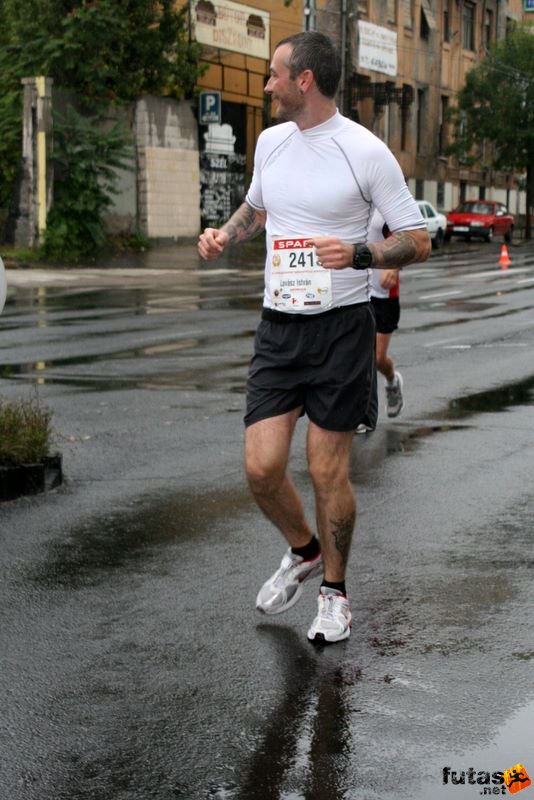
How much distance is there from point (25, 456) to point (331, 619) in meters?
2.81

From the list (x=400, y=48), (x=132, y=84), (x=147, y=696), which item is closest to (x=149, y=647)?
(x=147, y=696)

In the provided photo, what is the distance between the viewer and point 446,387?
39.6ft

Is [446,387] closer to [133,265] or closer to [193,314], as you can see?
[193,314]

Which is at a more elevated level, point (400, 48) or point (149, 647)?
point (400, 48)

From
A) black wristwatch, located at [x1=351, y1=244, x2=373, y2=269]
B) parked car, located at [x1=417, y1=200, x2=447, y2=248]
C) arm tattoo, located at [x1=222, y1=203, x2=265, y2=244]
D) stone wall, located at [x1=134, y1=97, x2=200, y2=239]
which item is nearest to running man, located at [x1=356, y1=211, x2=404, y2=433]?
arm tattoo, located at [x1=222, y1=203, x2=265, y2=244]

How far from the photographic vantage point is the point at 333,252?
4883 mm

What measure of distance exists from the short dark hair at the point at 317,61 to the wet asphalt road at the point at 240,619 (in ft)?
6.37

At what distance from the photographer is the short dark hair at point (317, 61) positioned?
16.7 ft

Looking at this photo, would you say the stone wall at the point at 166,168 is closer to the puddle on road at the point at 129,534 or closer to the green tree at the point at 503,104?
the green tree at the point at 503,104

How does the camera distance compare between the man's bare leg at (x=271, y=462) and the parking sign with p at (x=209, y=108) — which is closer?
the man's bare leg at (x=271, y=462)

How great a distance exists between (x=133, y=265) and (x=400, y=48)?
85.3ft

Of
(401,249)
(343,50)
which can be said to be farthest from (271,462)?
(343,50)

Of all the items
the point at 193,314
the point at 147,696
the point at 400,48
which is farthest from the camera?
the point at 400,48

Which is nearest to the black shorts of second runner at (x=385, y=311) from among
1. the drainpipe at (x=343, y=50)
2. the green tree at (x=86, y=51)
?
the green tree at (x=86, y=51)
